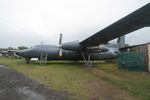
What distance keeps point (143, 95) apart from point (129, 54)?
1049cm

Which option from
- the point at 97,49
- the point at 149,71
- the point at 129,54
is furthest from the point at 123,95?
the point at 97,49

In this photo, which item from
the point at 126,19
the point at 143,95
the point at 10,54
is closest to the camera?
the point at 143,95

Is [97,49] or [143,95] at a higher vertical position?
[97,49]

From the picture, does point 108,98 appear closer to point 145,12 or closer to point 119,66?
point 145,12

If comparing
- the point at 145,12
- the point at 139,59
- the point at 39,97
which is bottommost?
the point at 39,97

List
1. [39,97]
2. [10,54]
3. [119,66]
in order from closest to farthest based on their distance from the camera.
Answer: [39,97] → [119,66] → [10,54]

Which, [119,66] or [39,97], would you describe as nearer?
[39,97]

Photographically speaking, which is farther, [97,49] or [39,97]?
[97,49]

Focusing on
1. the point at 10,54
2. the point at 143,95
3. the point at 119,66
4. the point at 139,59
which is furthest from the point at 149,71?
the point at 10,54

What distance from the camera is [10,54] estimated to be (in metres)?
48.9

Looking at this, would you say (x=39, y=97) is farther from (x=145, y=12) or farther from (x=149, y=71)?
(x=149, y=71)

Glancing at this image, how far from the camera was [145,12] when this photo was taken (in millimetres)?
7359

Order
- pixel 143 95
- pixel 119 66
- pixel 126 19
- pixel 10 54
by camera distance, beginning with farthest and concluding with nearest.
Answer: pixel 10 54, pixel 119 66, pixel 126 19, pixel 143 95

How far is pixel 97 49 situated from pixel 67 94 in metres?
14.8
